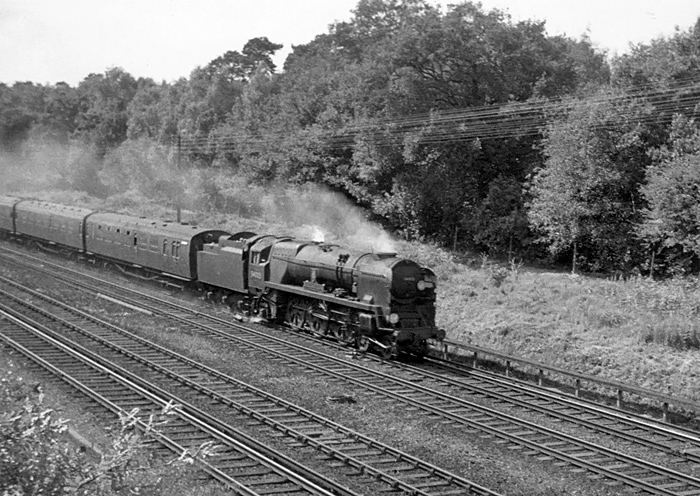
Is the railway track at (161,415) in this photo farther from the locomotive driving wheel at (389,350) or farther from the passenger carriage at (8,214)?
the passenger carriage at (8,214)

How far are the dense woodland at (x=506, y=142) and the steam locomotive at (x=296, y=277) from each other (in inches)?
323

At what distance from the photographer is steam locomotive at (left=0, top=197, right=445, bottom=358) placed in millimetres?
18891

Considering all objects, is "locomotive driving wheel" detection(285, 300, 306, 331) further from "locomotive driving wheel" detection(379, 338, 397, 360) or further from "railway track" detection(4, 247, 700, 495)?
"locomotive driving wheel" detection(379, 338, 397, 360)

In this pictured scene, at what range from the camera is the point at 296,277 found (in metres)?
22.0

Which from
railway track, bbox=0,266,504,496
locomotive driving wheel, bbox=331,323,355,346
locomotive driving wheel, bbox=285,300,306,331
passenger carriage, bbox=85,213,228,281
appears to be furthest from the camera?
passenger carriage, bbox=85,213,228,281

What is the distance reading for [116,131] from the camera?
243 ft

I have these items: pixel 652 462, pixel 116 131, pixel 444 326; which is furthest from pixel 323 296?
pixel 116 131

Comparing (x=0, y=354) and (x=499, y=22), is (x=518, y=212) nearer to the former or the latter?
(x=499, y=22)

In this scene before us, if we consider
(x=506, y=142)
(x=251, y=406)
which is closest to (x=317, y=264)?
(x=251, y=406)

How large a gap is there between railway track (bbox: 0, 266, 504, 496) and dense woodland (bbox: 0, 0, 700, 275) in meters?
12.9

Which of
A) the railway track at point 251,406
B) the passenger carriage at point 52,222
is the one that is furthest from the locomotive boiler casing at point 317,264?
the passenger carriage at point 52,222

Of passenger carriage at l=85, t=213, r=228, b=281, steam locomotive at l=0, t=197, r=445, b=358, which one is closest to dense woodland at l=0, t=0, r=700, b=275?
steam locomotive at l=0, t=197, r=445, b=358

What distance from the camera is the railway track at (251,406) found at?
437 inches

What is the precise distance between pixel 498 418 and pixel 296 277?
9.10 meters
